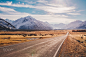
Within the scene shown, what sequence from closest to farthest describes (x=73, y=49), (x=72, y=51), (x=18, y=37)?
(x=72, y=51), (x=73, y=49), (x=18, y=37)

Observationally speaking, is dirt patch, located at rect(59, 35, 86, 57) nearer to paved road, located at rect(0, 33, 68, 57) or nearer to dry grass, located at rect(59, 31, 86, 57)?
dry grass, located at rect(59, 31, 86, 57)

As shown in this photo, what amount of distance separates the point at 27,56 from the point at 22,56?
1.54 ft

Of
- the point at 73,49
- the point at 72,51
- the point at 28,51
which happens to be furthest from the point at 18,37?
the point at 72,51

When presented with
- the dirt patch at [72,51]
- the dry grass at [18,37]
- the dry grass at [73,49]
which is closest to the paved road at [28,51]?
the dirt patch at [72,51]

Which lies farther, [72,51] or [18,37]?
[18,37]

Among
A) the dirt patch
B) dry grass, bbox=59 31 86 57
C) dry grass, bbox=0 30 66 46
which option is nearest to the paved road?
the dirt patch

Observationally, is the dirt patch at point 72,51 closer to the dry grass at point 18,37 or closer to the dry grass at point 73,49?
the dry grass at point 73,49

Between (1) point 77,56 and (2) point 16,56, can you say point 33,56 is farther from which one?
(1) point 77,56

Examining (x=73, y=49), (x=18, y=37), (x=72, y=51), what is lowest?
(x=18, y=37)

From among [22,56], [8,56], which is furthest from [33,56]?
[8,56]

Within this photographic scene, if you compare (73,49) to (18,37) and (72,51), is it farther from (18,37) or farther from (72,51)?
(18,37)

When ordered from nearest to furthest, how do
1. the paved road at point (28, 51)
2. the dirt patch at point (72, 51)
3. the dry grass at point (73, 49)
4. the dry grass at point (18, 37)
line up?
the paved road at point (28, 51)
the dirt patch at point (72, 51)
the dry grass at point (73, 49)
the dry grass at point (18, 37)

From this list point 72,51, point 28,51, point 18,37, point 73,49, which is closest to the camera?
point 28,51

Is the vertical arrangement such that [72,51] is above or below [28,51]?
below
